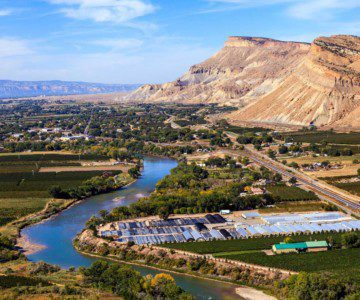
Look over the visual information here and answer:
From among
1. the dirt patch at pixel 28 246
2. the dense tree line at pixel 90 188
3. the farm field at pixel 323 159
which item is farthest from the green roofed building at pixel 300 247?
the farm field at pixel 323 159

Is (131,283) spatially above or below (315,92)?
below

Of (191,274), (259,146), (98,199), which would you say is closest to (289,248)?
(191,274)

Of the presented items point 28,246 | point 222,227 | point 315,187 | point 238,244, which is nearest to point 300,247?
point 238,244

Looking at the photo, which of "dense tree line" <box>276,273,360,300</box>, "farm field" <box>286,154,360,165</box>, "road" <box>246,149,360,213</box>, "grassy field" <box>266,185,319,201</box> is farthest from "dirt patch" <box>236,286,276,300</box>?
"farm field" <box>286,154,360,165</box>

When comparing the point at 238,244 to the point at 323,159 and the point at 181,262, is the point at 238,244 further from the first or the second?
the point at 323,159

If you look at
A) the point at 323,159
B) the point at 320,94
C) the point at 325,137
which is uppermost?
the point at 320,94
